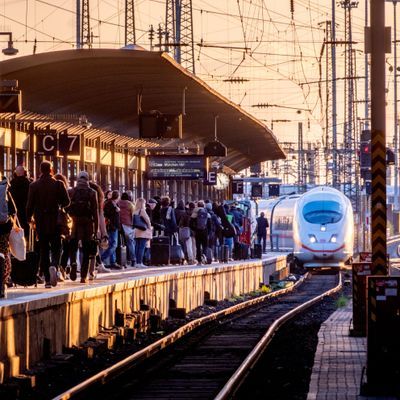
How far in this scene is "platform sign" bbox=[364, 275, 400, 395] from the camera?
1453 cm

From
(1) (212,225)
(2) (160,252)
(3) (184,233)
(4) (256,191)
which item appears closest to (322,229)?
(1) (212,225)

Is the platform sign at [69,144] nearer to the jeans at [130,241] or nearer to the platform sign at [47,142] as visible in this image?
the platform sign at [47,142]

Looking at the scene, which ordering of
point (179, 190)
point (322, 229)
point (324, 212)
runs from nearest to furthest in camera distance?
point (179, 190)
point (322, 229)
point (324, 212)

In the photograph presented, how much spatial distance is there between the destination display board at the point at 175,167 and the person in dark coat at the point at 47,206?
22.2 meters

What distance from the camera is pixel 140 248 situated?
3431 centimetres

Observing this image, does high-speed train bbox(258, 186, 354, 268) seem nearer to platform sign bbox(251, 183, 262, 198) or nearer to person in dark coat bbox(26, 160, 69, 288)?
platform sign bbox(251, 183, 262, 198)

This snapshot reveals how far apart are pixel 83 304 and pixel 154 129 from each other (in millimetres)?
17927

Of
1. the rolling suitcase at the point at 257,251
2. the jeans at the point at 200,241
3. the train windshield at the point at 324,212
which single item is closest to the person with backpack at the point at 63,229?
the jeans at the point at 200,241

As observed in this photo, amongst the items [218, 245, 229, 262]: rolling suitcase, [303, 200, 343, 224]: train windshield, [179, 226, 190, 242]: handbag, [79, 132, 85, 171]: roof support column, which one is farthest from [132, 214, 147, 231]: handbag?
[303, 200, 343, 224]: train windshield

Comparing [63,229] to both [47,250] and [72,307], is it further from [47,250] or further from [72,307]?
[72,307]

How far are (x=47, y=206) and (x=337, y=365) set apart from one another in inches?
204

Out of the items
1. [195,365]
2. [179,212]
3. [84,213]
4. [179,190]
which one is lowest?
[195,365]

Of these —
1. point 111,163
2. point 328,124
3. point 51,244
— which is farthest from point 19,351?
point 328,124

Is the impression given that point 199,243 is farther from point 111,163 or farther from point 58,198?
point 58,198
